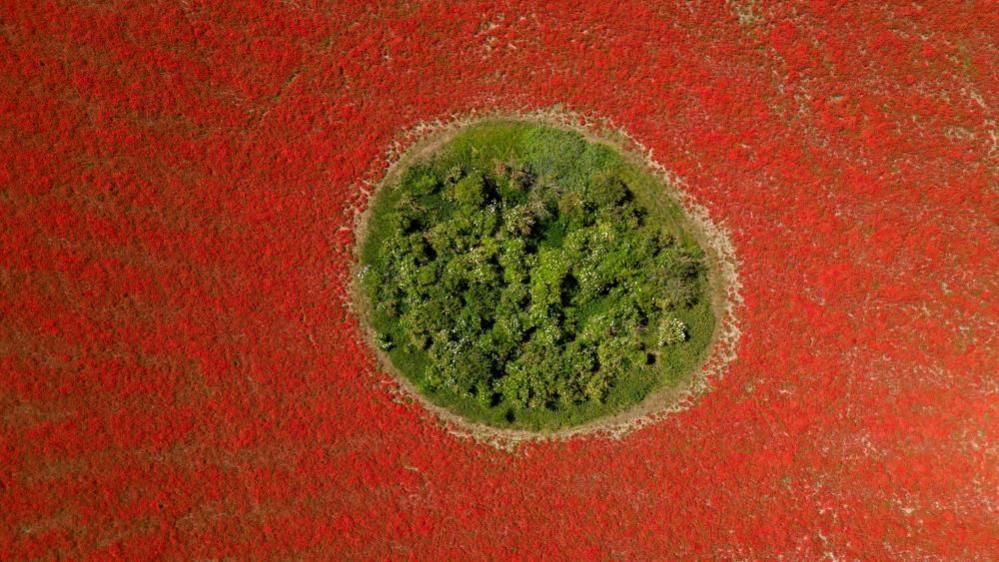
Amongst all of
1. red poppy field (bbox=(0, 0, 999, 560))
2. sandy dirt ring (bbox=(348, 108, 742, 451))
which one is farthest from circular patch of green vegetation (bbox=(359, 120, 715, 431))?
red poppy field (bbox=(0, 0, 999, 560))

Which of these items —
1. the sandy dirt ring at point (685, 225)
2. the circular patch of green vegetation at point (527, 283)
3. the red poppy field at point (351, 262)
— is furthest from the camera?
the sandy dirt ring at point (685, 225)

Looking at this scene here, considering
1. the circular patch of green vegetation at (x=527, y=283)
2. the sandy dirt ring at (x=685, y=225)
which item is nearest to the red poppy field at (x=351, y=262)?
the sandy dirt ring at (x=685, y=225)

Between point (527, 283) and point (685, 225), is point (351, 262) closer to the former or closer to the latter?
point (527, 283)

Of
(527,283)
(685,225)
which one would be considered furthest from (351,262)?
(685,225)

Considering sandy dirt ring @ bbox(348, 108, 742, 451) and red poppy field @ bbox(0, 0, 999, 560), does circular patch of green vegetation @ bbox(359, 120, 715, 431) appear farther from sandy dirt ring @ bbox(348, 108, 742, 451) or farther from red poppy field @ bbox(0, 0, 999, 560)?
red poppy field @ bbox(0, 0, 999, 560)

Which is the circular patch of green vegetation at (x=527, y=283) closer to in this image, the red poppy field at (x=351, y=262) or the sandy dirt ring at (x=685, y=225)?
the sandy dirt ring at (x=685, y=225)

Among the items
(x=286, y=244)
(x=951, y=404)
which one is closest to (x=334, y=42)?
(x=286, y=244)
